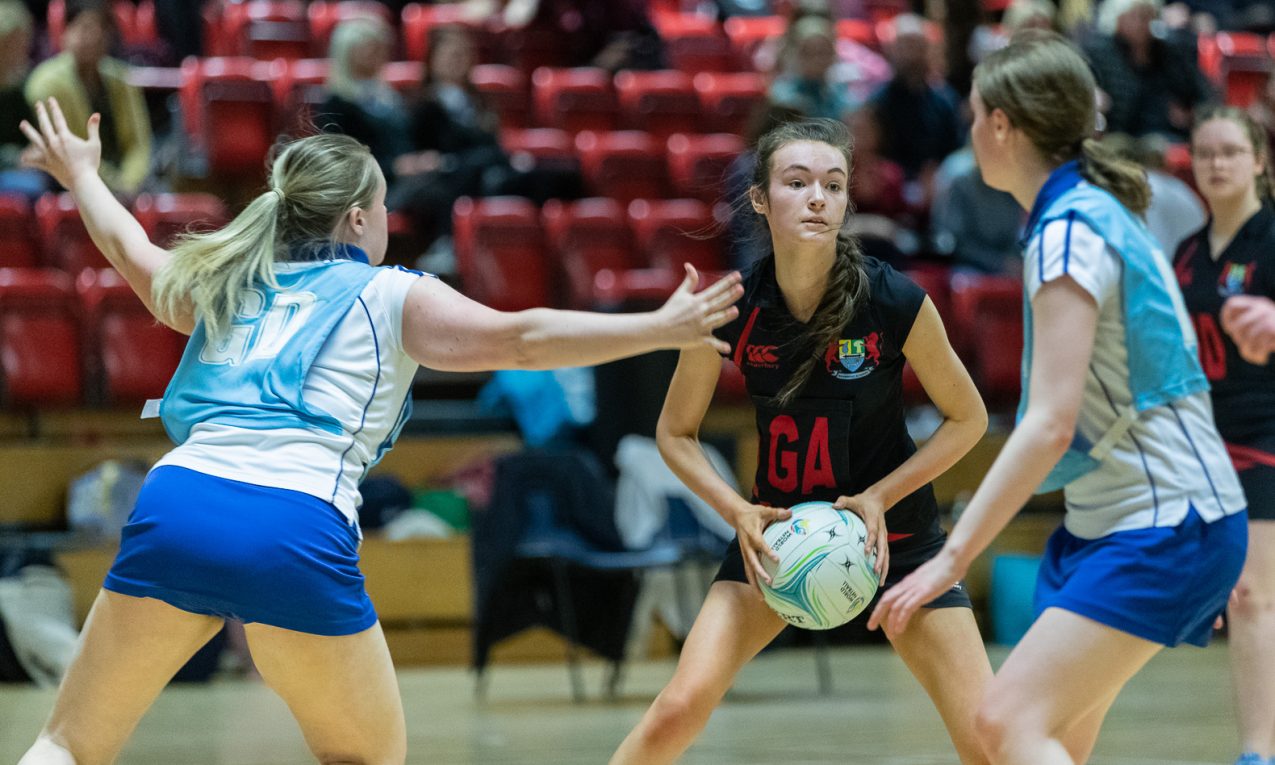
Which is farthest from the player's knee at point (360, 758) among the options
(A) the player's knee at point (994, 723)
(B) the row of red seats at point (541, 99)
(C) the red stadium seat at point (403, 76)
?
(C) the red stadium seat at point (403, 76)

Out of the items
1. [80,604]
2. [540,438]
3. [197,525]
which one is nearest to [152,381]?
[80,604]

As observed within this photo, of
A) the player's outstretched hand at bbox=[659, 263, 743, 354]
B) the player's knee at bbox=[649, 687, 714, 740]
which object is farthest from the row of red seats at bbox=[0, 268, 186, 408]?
the player's outstretched hand at bbox=[659, 263, 743, 354]

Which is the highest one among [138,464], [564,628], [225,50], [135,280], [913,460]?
[135,280]

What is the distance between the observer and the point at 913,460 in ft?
11.0

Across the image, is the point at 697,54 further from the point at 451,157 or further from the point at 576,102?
the point at 451,157

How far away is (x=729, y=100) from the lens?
10766 millimetres

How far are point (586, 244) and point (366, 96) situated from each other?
160 cm

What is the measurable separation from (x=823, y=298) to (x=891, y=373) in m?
0.22

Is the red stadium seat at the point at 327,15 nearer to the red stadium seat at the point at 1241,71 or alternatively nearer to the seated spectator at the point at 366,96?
the seated spectator at the point at 366,96

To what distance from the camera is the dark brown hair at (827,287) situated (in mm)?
3342

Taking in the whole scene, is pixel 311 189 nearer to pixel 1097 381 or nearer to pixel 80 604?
pixel 1097 381

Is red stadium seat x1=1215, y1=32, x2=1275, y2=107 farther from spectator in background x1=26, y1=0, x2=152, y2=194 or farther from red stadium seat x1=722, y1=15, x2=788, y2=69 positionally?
spectator in background x1=26, y1=0, x2=152, y2=194

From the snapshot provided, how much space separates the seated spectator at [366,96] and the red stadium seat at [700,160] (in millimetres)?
1704

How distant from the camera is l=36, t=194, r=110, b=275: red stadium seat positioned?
27.7ft
